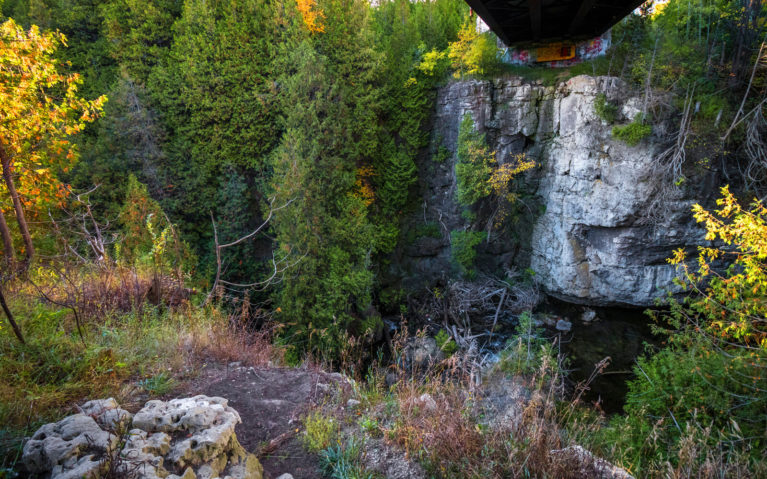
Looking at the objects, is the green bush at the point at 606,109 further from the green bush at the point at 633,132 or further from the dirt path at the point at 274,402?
the dirt path at the point at 274,402

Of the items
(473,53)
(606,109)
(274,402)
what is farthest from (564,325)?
(274,402)

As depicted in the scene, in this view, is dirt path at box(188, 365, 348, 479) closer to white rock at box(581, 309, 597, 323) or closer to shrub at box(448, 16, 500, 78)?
white rock at box(581, 309, 597, 323)

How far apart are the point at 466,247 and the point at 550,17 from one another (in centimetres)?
830

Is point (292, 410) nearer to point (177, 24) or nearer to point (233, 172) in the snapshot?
point (233, 172)

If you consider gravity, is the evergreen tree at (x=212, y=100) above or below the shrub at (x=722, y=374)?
above

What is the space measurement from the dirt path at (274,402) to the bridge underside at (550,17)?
8.10 metres

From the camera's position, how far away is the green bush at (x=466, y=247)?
48.8 ft

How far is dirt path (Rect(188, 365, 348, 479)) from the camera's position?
8.68ft

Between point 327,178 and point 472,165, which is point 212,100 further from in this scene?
point 472,165

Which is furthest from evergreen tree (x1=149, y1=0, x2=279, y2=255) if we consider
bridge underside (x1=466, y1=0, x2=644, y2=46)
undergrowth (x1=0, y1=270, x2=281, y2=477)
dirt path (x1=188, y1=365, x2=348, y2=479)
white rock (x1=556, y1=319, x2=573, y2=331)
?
white rock (x1=556, y1=319, x2=573, y2=331)

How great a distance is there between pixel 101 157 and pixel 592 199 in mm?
17848

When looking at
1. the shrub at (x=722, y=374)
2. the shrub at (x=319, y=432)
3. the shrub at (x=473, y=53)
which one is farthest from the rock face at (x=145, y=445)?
the shrub at (x=473, y=53)

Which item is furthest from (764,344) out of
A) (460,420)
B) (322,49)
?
(322,49)

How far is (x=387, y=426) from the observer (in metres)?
2.96
